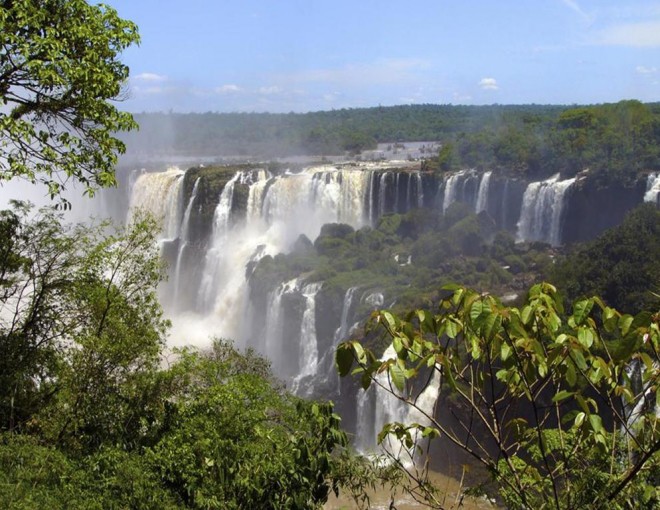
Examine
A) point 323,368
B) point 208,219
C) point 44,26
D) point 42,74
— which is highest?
point 44,26

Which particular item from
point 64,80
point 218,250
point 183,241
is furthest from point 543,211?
point 64,80

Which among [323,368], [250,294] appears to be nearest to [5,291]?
[323,368]

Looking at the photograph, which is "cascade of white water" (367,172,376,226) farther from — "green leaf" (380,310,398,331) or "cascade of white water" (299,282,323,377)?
"green leaf" (380,310,398,331)

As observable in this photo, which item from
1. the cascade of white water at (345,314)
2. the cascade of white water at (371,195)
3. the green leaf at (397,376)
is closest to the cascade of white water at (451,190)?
the cascade of white water at (371,195)

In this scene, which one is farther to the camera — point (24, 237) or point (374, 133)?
point (374, 133)

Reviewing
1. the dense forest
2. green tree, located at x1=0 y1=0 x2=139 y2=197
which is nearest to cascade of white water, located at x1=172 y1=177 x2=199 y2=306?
the dense forest

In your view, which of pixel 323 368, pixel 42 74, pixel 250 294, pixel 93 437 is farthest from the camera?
pixel 250 294

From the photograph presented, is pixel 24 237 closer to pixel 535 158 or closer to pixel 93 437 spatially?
pixel 93 437

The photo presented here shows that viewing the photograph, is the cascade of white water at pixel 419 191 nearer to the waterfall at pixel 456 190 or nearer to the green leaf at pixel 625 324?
the waterfall at pixel 456 190
